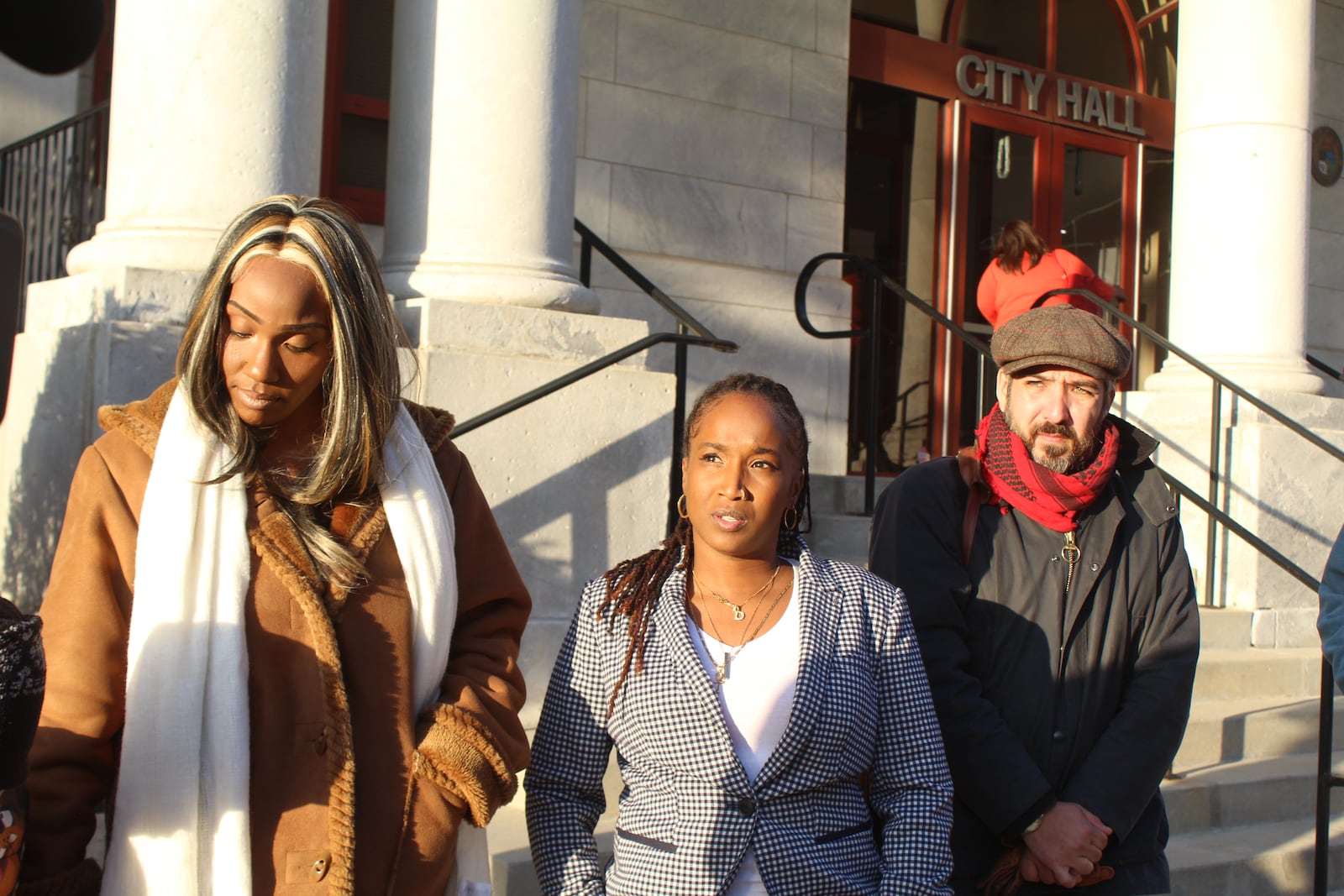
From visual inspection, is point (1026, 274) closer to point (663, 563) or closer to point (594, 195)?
point (594, 195)

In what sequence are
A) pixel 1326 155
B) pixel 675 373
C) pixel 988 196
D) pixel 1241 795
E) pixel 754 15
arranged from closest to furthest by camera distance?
pixel 1241 795, pixel 675 373, pixel 754 15, pixel 988 196, pixel 1326 155

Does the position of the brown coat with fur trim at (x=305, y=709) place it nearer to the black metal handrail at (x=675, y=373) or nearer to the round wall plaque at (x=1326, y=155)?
the black metal handrail at (x=675, y=373)

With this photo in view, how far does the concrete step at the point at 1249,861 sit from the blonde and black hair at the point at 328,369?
3.44m

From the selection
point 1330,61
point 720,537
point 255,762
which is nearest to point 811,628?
point 720,537

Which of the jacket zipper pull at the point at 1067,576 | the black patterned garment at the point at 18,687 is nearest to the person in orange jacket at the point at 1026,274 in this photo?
the jacket zipper pull at the point at 1067,576

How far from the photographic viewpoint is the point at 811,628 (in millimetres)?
2352

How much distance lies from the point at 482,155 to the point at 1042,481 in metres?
2.89

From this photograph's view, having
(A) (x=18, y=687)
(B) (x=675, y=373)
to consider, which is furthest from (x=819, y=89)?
(A) (x=18, y=687)

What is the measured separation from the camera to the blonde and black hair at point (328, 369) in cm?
214

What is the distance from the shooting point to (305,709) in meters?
2.04

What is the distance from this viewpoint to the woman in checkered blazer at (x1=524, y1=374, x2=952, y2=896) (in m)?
2.23

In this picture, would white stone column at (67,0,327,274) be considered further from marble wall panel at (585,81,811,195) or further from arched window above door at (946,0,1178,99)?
arched window above door at (946,0,1178,99)

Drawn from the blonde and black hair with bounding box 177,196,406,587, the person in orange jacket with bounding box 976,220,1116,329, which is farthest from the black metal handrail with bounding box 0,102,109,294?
the blonde and black hair with bounding box 177,196,406,587

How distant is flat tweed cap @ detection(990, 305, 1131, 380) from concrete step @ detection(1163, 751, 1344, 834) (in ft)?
8.88
